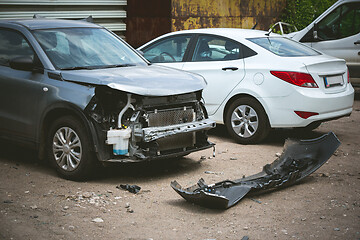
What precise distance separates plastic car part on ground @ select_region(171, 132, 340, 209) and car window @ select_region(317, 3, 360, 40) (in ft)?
21.4

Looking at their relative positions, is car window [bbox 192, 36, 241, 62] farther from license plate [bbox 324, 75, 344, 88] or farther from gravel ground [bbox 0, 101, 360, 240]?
gravel ground [bbox 0, 101, 360, 240]

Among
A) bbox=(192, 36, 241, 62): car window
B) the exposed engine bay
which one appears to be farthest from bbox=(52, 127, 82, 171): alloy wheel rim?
bbox=(192, 36, 241, 62): car window

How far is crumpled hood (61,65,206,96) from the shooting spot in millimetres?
6484

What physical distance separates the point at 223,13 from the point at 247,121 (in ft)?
23.9

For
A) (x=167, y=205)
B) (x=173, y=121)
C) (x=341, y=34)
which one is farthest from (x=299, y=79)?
(x=341, y=34)

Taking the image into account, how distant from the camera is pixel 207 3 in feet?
49.8

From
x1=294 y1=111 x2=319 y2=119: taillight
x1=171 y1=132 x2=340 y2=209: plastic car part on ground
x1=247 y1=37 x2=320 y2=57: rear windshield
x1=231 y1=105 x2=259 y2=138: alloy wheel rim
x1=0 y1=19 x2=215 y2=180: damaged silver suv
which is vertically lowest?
x1=171 y1=132 x2=340 y2=209: plastic car part on ground

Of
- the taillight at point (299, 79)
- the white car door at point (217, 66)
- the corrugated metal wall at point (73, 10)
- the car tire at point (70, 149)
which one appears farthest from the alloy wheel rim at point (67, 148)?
the corrugated metal wall at point (73, 10)

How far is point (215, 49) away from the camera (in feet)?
30.5

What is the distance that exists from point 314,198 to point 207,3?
9.72 metres

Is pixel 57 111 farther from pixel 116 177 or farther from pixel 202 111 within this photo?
pixel 202 111

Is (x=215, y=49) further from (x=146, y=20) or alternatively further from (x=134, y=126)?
(x=146, y=20)

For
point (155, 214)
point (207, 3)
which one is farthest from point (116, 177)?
point (207, 3)

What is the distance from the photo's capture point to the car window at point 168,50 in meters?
9.52
